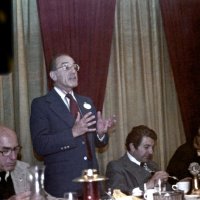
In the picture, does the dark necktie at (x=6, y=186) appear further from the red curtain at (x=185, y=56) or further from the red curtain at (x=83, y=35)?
the red curtain at (x=185, y=56)

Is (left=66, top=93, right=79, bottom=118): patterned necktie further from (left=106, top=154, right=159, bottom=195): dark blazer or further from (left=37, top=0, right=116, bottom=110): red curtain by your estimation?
(left=37, top=0, right=116, bottom=110): red curtain

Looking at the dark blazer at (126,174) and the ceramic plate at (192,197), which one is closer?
the ceramic plate at (192,197)

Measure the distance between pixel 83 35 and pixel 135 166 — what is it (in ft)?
4.19

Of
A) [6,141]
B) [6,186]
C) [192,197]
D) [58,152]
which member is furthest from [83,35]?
[192,197]

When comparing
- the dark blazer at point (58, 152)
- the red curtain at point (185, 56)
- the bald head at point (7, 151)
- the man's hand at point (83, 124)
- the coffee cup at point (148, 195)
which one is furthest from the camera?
the red curtain at point (185, 56)

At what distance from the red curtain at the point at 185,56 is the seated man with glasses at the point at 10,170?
2133mm

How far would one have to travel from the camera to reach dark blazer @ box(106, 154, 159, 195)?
3.22 m

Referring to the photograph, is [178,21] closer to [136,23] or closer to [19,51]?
[136,23]

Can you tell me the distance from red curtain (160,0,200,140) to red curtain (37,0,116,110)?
631 millimetres

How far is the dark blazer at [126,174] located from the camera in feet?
10.6

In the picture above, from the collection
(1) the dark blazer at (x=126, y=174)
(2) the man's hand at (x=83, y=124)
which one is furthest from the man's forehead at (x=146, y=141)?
(2) the man's hand at (x=83, y=124)

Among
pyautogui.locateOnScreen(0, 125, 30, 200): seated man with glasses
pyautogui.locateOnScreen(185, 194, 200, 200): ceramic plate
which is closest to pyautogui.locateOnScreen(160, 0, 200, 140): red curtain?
pyautogui.locateOnScreen(185, 194, 200, 200): ceramic plate

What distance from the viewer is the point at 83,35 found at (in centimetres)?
409

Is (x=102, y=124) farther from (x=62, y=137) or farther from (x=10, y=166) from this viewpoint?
(x=10, y=166)
